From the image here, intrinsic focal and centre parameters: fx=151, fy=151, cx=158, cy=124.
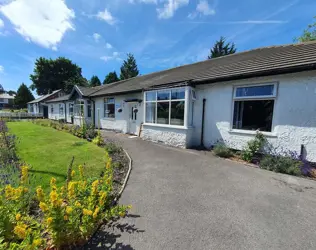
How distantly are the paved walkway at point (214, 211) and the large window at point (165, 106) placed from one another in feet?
12.5

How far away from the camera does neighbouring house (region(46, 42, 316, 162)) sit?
5.76m

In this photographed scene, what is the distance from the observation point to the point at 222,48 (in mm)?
36500

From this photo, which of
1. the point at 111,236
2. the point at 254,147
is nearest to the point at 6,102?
the point at 111,236

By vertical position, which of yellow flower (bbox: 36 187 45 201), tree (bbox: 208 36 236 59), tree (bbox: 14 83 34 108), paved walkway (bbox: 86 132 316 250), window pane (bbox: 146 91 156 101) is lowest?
paved walkway (bbox: 86 132 316 250)

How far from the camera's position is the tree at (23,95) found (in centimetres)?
4794

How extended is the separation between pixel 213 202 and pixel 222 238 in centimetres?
101

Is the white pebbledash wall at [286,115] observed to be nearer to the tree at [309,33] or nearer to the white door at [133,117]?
the white door at [133,117]

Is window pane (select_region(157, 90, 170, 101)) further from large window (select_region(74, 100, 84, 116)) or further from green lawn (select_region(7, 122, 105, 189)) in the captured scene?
large window (select_region(74, 100, 84, 116))

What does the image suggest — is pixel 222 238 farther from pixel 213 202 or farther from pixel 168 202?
pixel 168 202

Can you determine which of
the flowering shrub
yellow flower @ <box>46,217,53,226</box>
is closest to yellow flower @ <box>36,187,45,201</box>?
the flowering shrub

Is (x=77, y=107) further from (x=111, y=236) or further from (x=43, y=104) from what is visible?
(x=43, y=104)

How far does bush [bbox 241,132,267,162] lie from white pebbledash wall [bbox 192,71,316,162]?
0.83 feet

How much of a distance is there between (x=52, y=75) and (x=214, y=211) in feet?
191

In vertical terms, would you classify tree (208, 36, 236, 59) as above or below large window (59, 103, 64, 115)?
above
